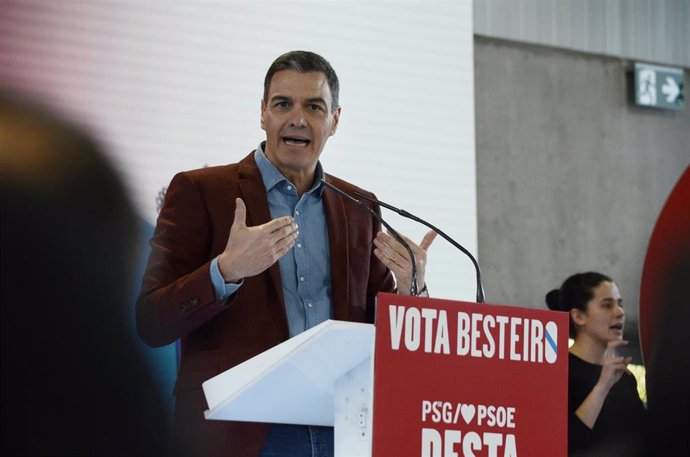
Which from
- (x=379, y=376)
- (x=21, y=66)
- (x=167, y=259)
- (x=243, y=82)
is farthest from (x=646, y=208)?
(x=379, y=376)

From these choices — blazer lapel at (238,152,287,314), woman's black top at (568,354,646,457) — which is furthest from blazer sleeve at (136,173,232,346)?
woman's black top at (568,354,646,457)

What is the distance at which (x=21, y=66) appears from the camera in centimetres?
360

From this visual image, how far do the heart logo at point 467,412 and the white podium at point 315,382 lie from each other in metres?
0.17

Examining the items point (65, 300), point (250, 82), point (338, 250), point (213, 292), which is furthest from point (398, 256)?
point (250, 82)

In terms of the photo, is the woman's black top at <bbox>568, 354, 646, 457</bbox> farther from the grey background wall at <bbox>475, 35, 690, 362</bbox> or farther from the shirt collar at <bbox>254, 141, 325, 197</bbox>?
the shirt collar at <bbox>254, 141, 325, 197</bbox>

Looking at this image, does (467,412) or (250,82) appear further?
(250,82)

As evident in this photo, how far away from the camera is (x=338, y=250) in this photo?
2566 mm

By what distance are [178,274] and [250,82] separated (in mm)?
1651

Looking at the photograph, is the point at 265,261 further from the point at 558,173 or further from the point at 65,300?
the point at 558,173

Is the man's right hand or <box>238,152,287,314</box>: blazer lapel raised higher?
<box>238,152,287,314</box>: blazer lapel

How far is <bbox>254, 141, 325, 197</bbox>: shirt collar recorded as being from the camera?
8.67ft

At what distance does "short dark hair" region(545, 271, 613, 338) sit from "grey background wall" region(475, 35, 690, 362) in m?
0.57

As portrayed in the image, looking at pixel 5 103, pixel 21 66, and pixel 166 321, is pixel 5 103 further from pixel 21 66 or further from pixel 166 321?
pixel 166 321

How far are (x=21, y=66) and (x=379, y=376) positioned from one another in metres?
2.25
